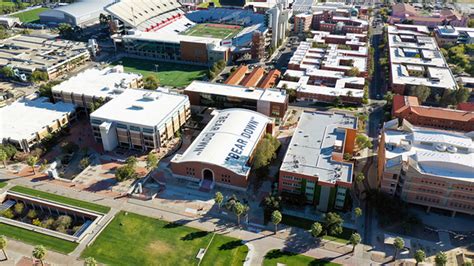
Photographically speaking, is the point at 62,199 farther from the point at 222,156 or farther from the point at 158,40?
the point at 158,40

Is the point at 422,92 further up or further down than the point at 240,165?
further up

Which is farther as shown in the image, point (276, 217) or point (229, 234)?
point (229, 234)

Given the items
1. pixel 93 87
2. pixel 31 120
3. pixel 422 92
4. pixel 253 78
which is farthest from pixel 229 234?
pixel 422 92

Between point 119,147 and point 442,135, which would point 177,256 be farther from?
point 442,135

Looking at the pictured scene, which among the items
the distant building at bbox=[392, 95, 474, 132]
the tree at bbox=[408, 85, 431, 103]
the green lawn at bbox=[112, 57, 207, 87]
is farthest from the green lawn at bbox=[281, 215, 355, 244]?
the green lawn at bbox=[112, 57, 207, 87]

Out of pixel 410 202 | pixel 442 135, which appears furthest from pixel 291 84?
pixel 410 202

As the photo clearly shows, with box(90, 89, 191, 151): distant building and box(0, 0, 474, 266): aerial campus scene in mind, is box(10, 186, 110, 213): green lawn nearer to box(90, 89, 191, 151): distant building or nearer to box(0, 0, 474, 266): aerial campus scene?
box(0, 0, 474, 266): aerial campus scene
